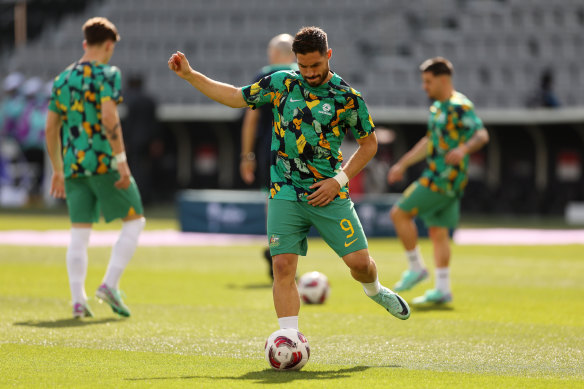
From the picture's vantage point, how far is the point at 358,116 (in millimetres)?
5633

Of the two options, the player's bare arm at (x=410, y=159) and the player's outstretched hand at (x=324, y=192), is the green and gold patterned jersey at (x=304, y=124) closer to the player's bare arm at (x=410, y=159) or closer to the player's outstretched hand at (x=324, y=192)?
the player's outstretched hand at (x=324, y=192)

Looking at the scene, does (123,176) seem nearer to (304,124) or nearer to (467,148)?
(304,124)

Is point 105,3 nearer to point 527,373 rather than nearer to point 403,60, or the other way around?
point 403,60

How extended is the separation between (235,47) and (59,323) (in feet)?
79.1

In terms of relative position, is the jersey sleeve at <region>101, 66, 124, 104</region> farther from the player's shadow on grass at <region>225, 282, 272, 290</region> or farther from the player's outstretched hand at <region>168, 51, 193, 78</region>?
the player's shadow on grass at <region>225, 282, 272, 290</region>

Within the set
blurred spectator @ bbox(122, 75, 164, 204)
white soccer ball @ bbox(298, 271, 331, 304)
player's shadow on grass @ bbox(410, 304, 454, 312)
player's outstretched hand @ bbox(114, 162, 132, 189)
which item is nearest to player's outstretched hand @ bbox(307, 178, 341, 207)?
player's outstretched hand @ bbox(114, 162, 132, 189)

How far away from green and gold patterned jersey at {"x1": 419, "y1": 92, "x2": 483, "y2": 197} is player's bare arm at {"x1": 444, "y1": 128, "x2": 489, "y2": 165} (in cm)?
6

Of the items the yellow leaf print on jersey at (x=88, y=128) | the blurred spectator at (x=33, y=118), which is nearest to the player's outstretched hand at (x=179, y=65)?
the yellow leaf print on jersey at (x=88, y=128)

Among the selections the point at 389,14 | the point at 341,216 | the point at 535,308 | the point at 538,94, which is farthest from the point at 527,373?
the point at 389,14

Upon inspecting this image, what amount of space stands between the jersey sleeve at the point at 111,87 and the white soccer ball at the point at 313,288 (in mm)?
2332

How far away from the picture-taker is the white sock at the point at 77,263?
293 inches

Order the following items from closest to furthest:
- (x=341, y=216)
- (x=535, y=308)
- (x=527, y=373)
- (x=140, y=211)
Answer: (x=527, y=373), (x=341, y=216), (x=140, y=211), (x=535, y=308)

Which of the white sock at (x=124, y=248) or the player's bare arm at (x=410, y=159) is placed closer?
the white sock at (x=124, y=248)

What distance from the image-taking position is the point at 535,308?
8.42m
